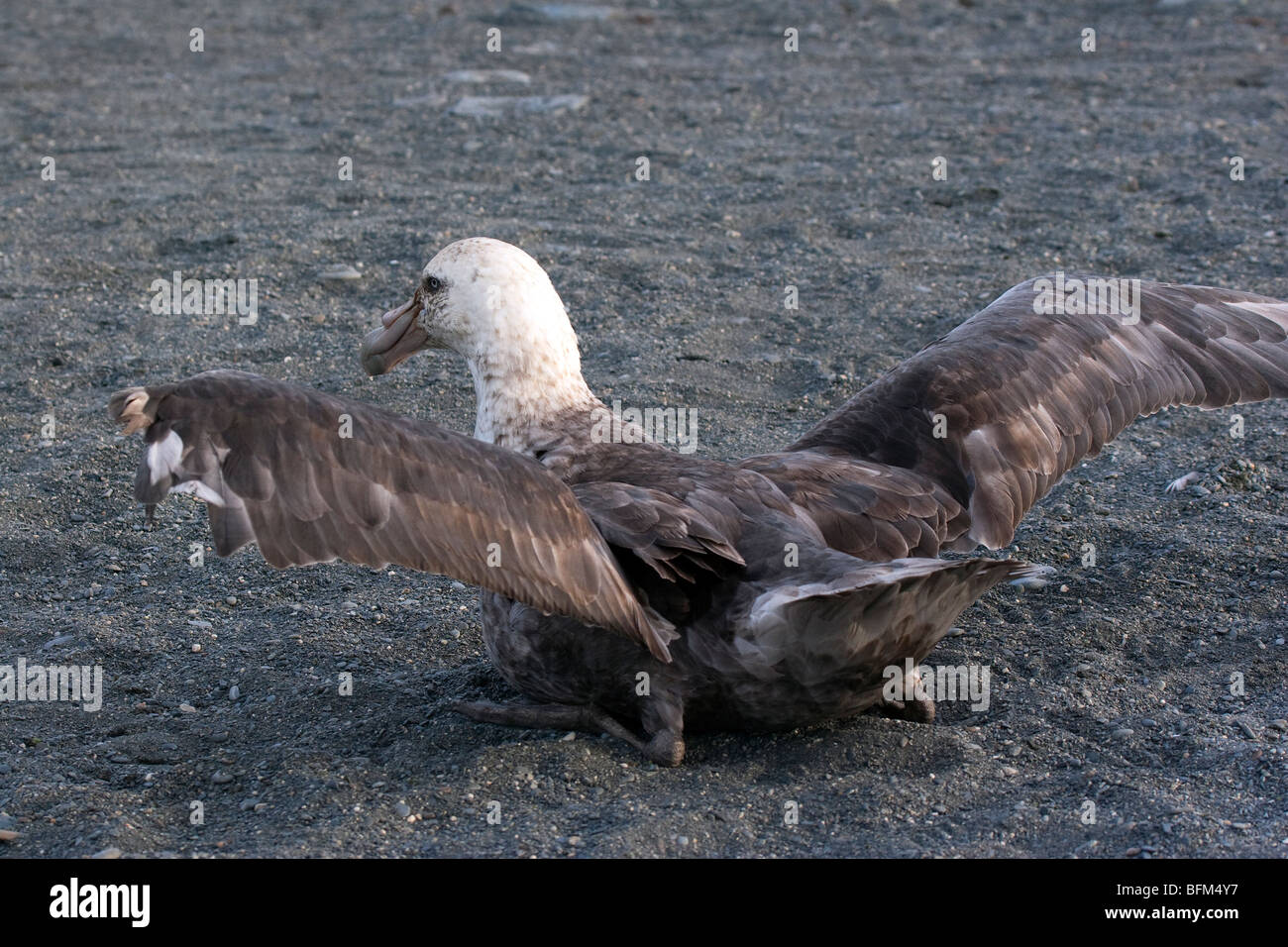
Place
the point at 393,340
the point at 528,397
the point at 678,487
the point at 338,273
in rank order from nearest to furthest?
1. the point at 678,487
2. the point at 528,397
3. the point at 393,340
4. the point at 338,273

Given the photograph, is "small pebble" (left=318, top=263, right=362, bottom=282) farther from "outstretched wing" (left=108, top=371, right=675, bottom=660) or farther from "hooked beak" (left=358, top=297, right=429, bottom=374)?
"outstretched wing" (left=108, top=371, right=675, bottom=660)

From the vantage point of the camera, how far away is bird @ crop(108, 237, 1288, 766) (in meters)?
3.55

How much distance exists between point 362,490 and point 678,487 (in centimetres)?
93

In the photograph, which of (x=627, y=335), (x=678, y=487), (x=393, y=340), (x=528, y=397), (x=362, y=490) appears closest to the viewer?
(x=362, y=490)

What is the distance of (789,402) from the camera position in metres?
6.44

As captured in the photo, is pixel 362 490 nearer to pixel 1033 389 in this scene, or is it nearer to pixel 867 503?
pixel 867 503

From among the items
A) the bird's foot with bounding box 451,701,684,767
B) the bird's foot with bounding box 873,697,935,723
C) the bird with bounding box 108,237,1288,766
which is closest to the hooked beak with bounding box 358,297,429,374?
the bird with bounding box 108,237,1288,766

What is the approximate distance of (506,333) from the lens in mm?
4523

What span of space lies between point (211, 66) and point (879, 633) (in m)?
9.72

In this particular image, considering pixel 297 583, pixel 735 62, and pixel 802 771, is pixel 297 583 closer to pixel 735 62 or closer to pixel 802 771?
pixel 802 771

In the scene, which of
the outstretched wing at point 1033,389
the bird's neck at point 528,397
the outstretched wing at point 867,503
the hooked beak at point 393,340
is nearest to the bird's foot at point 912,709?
the outstretched wing at point 867,503

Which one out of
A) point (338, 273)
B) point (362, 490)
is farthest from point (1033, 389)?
point (338, 273)

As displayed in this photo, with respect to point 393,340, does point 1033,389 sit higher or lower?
lower

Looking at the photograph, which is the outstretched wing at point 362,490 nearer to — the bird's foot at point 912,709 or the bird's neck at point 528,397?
the bird's neck at point 528,397
